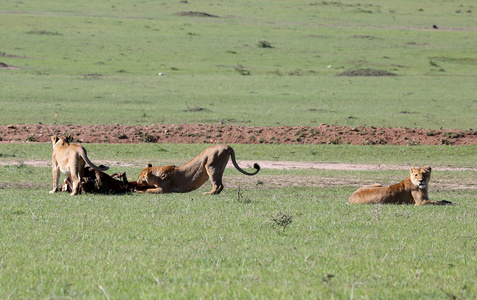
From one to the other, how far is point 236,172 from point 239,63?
31697 millimetres

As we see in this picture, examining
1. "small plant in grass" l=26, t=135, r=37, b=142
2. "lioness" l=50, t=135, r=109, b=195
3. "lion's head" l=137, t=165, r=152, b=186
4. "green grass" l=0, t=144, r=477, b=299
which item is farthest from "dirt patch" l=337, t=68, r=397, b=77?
"lioness" l=50, t=135, r=109, b=195

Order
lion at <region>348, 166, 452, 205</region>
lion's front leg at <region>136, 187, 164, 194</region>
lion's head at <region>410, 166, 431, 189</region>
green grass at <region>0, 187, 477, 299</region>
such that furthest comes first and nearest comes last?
lion's front leg at <region>136, 187, 164, 194</region>, lion at <region>348, 166, 452, 205</region>, lion's head at <region>410, 166, 431, 189</region>, green grass at <region>0, 187, 477, 299</region>

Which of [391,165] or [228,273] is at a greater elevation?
[228,273]

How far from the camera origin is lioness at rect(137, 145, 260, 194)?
544 inches

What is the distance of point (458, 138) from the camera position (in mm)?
24109

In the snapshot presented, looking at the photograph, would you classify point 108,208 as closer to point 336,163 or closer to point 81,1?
point 336,163

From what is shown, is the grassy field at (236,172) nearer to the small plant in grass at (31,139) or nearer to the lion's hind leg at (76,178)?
the lion's hind leg at (76,178)

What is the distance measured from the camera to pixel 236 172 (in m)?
18.2

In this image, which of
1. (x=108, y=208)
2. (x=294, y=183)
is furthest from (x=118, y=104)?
(x=108, y=208)

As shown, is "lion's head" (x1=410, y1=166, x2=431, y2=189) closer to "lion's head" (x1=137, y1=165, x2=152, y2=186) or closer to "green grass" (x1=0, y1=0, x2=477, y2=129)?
"lion's head" (x1=137, y1=165, x2=152, y2=186)

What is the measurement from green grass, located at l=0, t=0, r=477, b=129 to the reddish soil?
11.7 ft

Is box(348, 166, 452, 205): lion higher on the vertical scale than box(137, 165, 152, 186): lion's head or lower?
higher

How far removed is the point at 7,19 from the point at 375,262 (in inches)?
2344

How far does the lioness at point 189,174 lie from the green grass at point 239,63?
564 inches
